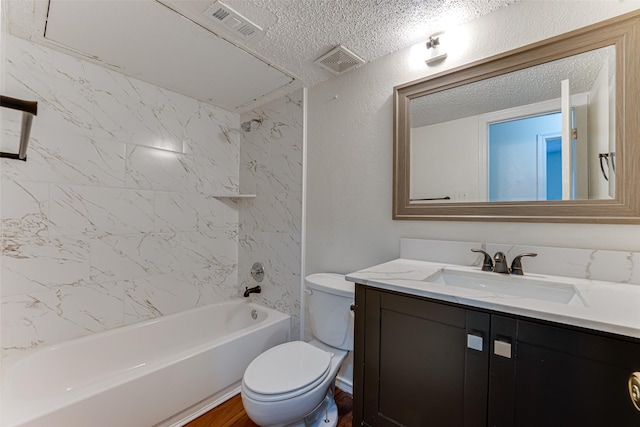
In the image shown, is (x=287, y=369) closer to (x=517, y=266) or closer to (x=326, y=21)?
(x=517, y=266)

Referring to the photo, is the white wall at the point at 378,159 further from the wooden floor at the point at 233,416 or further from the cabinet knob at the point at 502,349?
the wooden floor at the point at 233,416

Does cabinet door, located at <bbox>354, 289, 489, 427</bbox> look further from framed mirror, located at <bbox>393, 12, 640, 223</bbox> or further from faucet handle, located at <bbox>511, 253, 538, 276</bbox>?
framed mirror, located at <bbox>393, 12, 640, 223</bbox>

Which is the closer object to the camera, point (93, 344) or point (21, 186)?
point (21, 186)

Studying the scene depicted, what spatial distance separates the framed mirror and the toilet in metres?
0.62

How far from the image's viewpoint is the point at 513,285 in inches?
43.2

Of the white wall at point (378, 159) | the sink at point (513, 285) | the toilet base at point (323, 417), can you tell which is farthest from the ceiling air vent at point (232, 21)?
the toilet base at point (323, 417)

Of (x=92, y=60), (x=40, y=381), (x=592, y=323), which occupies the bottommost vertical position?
(x=40, y=381)

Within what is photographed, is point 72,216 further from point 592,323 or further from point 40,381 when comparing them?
point 592,323

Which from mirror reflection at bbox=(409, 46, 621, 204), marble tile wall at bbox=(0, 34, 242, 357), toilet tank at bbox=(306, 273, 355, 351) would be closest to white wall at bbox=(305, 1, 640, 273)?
mirror reflection at bbox=(409, 46, 621, 204)

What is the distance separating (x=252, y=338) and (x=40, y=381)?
1.13m

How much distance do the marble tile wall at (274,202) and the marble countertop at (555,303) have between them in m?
1.07

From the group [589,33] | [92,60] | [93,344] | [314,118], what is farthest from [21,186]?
[589,33]

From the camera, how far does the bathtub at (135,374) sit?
117cm

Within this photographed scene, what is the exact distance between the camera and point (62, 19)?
1.33 m
